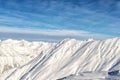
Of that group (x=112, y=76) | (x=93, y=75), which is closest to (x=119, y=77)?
(x=112, y=76)

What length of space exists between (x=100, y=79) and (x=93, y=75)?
299 centimetres

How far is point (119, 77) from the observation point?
187 ft

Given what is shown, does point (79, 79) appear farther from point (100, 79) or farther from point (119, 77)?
point (119, 77)

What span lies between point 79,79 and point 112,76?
6546mm

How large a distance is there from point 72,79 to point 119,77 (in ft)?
29.5

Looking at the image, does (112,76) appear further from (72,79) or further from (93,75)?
(72,79)

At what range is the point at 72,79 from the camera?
58.8 m

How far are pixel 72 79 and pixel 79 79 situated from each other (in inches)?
72.4

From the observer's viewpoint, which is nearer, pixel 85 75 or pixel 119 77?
pixel 119 77

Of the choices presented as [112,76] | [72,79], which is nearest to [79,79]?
[72,79]

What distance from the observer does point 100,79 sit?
57438mm

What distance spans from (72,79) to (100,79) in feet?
17.8

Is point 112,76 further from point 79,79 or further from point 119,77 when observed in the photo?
point 79,79
